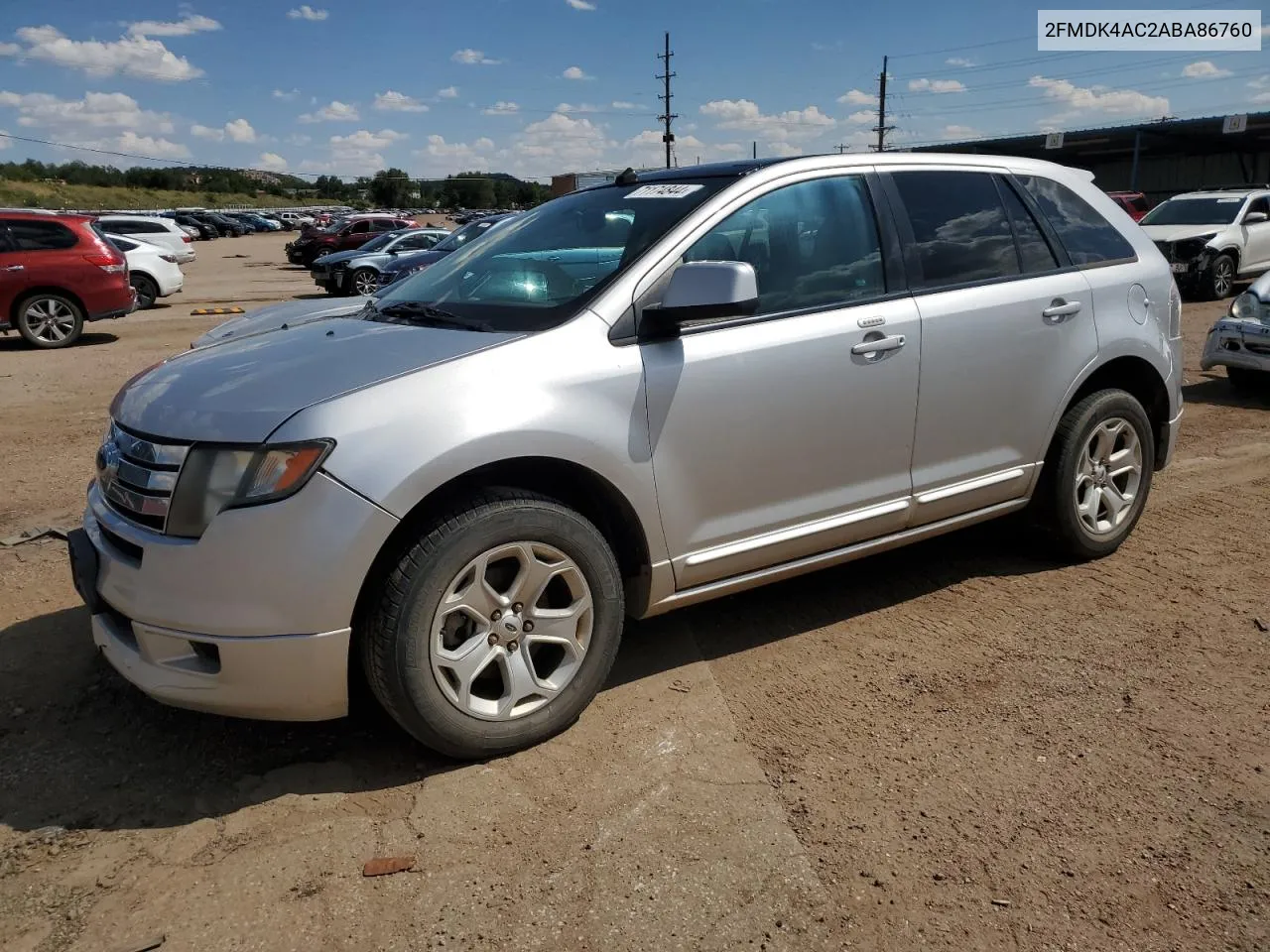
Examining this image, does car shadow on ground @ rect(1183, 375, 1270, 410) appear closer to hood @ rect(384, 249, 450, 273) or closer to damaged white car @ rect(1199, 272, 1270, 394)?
damaged white car @ rect(1199, 272, 1270, 394)

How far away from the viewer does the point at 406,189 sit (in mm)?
117938

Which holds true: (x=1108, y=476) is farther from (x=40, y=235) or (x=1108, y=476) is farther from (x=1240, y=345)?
(x=40, y=235)

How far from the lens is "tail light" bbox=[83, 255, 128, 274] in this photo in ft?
42.9

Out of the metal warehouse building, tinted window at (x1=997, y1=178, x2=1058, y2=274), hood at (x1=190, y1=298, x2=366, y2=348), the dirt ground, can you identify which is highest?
the metal warehouse building

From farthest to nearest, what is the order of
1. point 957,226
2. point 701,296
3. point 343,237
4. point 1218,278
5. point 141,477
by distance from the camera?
point 343,237, point 1218,278, point 957,226, point 701,296, point 141,477

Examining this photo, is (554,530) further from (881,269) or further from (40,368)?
(40,368)

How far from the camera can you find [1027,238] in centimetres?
430

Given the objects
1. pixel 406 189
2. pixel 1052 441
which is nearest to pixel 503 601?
pixel 1052 441

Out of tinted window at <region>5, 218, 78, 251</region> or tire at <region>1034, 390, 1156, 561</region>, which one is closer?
tire at <region>1034, 390, 1156, 561</region>

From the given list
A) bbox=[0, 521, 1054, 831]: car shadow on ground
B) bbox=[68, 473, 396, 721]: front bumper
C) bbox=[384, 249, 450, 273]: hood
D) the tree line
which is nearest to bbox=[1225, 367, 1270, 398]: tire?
bbox=[0, 521, 1054, 831]: car shadow on ground

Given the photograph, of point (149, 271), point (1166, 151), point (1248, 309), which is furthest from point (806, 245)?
point (1166, 151)

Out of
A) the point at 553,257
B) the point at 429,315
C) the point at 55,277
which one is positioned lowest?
the point at 55,277

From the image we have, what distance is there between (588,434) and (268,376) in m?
0.97

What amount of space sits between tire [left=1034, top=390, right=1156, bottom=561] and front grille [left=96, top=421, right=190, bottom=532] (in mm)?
3559
